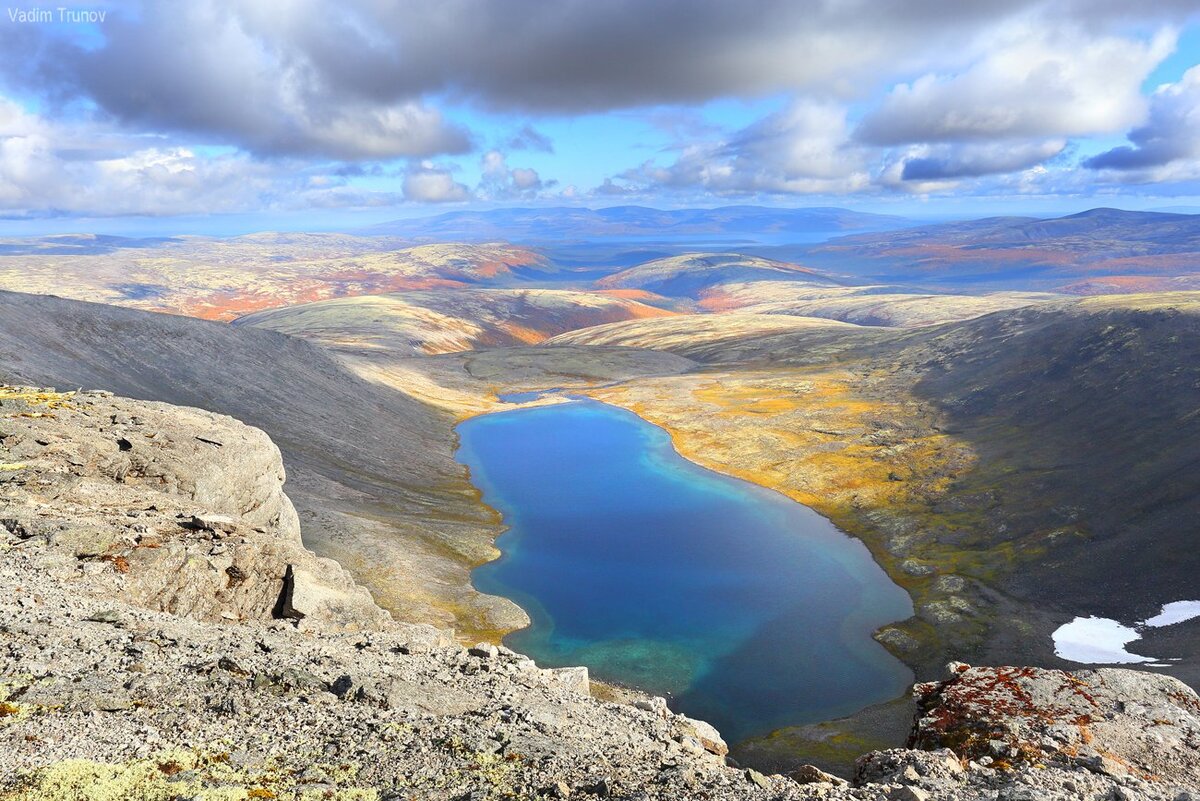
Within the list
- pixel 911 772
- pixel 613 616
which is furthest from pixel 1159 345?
pixel 911 772

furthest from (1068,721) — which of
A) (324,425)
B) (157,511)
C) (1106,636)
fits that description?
(324,425)

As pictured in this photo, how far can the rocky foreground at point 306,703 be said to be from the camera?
19094 mm

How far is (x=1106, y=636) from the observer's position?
197ft

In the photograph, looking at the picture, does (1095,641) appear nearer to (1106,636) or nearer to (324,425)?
(1106,636)

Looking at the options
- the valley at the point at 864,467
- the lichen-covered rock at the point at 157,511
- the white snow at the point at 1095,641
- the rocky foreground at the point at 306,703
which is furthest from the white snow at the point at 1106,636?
the lichen-covered rock at the point at 157,511

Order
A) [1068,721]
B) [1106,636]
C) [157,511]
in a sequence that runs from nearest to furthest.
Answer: [1068,721] → [157,511] → [1106,636]

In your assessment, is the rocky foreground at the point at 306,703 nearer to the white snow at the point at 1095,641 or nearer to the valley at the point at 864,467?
the valley at the point at 864,467

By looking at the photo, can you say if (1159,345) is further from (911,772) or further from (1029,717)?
(911,772)

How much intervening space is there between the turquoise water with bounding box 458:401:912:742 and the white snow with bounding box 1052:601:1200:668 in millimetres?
13726

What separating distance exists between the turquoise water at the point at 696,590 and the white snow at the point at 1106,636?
13.7 metres

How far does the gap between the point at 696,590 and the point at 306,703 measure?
5651 centimetres

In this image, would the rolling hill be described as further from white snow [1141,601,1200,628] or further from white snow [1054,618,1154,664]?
white snow [1141,601,1200,628]

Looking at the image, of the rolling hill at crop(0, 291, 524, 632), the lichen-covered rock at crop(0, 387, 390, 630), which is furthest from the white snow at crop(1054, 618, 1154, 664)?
the lichen-covered rock at crop(0, 387, 390, 630)

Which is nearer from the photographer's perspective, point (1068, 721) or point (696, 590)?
point (1068, 721)
